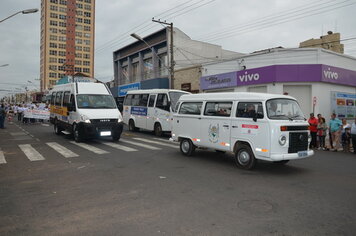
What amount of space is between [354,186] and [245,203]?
3.19 m

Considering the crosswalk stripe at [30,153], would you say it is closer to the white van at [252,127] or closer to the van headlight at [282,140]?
the white van at [252,127]

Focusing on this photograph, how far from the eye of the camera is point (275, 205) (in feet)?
16.6

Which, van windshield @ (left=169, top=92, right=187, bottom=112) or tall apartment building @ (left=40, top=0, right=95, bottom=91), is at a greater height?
tall apartment building @ (left=40, top=0, right=95, bottom=91)

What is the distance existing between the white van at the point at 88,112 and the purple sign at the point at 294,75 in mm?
11158

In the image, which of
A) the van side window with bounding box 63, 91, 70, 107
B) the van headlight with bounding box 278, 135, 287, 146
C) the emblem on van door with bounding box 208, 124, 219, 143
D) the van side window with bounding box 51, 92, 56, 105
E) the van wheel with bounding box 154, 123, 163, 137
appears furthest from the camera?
the van side window with bounding box 51, 92, 56, 105

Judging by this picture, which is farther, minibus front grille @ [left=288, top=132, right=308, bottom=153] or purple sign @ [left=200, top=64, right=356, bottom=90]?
purple sign @ [left=200, top=64, right=356, bottom=90]

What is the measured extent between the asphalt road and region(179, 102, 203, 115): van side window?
1.80 m

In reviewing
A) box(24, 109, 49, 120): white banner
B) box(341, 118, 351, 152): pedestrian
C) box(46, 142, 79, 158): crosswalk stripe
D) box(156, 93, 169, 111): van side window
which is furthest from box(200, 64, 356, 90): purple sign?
box(24, 109, 49, 120): white banner

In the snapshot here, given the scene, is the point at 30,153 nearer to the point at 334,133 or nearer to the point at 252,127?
the point at 252,127

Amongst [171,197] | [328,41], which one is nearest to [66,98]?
[171,197]

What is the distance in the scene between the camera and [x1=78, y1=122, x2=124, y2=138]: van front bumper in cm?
1241

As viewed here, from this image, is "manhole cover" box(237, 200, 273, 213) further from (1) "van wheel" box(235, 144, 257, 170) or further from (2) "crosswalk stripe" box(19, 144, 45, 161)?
(2) "crosswalk stripe" box(19, 144, 45, 161)

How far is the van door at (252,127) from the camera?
24.7 ft

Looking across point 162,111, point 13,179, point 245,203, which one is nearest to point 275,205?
point 245,203
